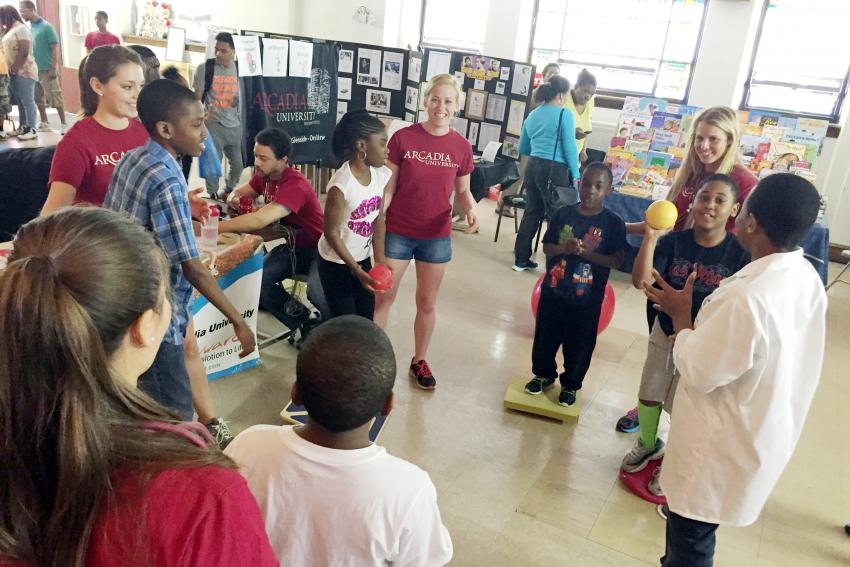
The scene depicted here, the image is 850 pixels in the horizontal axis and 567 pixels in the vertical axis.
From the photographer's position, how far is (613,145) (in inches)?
219

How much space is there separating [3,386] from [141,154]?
48.0 inches

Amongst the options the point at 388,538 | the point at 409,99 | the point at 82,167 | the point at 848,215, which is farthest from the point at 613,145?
the point at 388,538

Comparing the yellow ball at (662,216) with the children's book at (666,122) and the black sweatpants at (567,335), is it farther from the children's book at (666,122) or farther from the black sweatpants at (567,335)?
the children's book at (666,122)

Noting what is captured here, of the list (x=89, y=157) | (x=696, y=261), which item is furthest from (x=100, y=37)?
(x=696, y=261)

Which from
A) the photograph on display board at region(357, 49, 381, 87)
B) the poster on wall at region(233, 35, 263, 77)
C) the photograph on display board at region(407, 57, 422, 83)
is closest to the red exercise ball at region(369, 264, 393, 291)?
the poster on wall at region(233, 35, 263, 77)

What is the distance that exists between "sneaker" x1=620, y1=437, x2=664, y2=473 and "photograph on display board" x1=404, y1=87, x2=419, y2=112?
4.27 meters

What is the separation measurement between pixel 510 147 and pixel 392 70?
140 cm

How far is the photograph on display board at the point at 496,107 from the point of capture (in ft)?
19.7

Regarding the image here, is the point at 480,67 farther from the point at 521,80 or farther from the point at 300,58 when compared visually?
the point at 300,58

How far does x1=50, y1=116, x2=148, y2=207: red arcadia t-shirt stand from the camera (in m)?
Result: 2.11

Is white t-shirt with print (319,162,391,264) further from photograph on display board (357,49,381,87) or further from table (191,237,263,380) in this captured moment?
photograph on display board (357,49,381,87)

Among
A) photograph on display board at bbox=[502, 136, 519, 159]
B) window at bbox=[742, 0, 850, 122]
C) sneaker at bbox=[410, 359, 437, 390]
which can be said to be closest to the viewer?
sneaker at bbox=[410, 359, 437, 390]

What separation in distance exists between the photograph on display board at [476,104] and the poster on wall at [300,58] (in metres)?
1.59

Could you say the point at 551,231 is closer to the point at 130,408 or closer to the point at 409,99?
the point at 130,408
